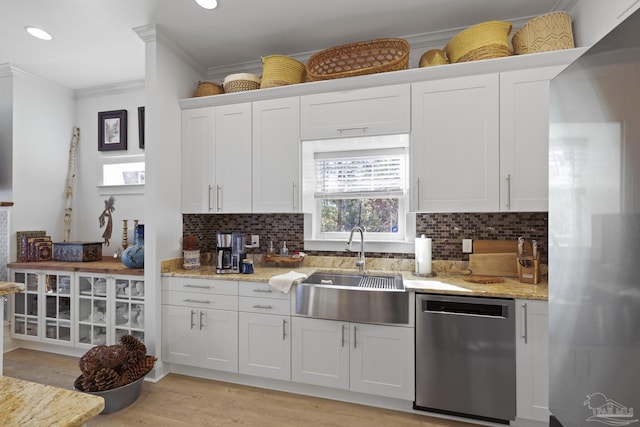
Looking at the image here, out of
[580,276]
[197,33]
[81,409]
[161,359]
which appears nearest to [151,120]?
[197,33]

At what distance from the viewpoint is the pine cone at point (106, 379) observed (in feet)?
6.64

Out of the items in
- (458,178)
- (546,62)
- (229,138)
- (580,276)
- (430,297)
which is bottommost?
(430,297)

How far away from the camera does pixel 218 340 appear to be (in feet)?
7.85

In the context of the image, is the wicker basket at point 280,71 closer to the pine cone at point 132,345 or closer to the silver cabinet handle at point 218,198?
the silver cabinet handle at point 218,198

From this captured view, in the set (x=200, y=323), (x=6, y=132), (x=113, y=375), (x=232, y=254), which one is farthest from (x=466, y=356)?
(x=6, y=132)

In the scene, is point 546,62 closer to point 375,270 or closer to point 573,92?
point 573,92

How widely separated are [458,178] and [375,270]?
0.98 meters

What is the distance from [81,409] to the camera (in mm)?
607

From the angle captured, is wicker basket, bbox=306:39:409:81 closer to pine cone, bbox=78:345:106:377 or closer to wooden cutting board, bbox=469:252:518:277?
wooden cutting board, bbox=469:252:518:277

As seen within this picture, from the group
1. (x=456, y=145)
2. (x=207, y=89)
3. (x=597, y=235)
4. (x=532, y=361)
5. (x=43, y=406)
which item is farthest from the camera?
(x=207, y=89)

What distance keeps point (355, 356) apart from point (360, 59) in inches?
86.1

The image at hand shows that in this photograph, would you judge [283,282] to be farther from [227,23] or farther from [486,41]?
[486,41]

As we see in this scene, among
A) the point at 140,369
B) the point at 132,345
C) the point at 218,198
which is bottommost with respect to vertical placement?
the point at 140,369

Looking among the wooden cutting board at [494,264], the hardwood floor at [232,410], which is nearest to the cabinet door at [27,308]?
the hardwood floor at [232,410]
